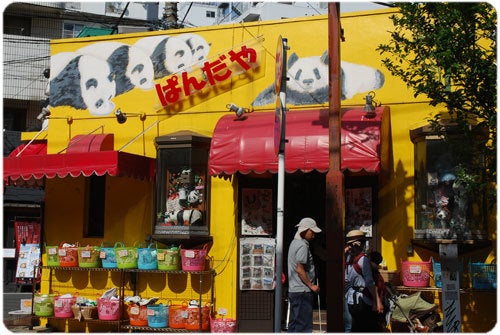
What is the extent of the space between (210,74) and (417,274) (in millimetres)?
5369

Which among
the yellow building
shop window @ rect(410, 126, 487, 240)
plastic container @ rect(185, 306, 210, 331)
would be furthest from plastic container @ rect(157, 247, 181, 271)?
shop window @ rect(410, 126, 487, 240)

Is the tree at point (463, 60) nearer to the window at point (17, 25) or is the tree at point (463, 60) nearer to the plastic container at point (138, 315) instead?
the plastic container at point (138, 315)

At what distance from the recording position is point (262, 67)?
12789 mm

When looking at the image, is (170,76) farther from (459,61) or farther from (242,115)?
(459,61)

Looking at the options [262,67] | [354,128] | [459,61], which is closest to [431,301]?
[354,128]

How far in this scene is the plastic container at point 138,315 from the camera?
40.0ft

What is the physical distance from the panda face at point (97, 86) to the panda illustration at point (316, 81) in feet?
10.1

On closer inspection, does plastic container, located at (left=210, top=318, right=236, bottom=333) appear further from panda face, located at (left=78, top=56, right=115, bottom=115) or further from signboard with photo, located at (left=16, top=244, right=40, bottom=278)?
signboard with photo, located at (left=16, top=244, right=40, bottom=278)

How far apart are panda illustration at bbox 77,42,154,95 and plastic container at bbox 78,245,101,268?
3.20m

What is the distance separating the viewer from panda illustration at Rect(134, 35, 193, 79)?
43.6 ft

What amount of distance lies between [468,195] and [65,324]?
805cm

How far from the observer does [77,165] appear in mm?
11945

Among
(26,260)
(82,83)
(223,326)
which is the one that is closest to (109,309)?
(223,326)

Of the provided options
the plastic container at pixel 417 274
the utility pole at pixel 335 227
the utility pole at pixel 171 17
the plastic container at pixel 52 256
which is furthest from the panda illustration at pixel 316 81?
the utility pole at pixel 171 17
